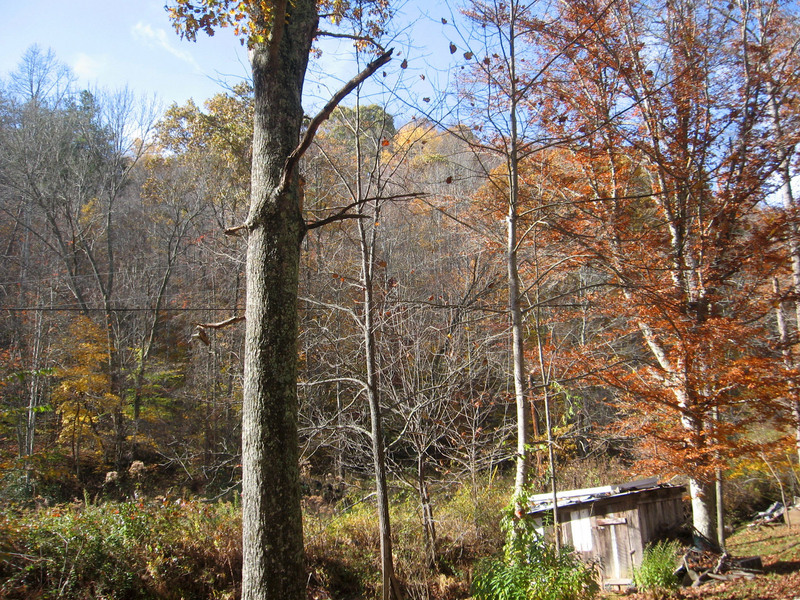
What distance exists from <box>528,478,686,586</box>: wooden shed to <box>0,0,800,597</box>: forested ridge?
655mm

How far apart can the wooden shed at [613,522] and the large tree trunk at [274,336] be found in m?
7.79

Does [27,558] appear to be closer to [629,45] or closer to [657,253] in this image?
[657,253]

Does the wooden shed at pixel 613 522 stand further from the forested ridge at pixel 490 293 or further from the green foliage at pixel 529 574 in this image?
the green foliage at pixel 529 574

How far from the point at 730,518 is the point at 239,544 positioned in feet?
45.5

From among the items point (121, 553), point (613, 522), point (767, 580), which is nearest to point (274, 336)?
point (121, 553)

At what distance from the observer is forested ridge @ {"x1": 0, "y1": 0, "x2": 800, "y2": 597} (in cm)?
736

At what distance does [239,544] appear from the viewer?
8492mm

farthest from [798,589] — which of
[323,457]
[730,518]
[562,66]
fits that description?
[323,457]

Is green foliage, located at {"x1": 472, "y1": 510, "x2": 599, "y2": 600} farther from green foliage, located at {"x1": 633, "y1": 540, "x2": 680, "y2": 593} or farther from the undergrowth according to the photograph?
green foliage, located at {"x1": 633, "y1": 540, "x2": 680, "y2": 593}

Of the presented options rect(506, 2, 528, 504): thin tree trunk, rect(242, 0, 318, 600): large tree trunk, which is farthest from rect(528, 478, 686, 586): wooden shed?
rect(242, 0, 318, 600): large tree trunk

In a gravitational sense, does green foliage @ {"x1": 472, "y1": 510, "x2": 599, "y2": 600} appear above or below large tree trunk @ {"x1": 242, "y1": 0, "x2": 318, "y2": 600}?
below

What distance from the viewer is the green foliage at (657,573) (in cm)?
796

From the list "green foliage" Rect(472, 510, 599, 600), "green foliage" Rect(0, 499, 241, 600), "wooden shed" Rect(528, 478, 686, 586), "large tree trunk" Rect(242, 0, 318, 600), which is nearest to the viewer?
"large tree trunk" Rect(242, 0, 318, 600)

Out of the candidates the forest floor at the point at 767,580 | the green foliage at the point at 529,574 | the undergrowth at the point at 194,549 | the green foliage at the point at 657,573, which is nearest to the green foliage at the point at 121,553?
the undergrowth at the point at 194,549
